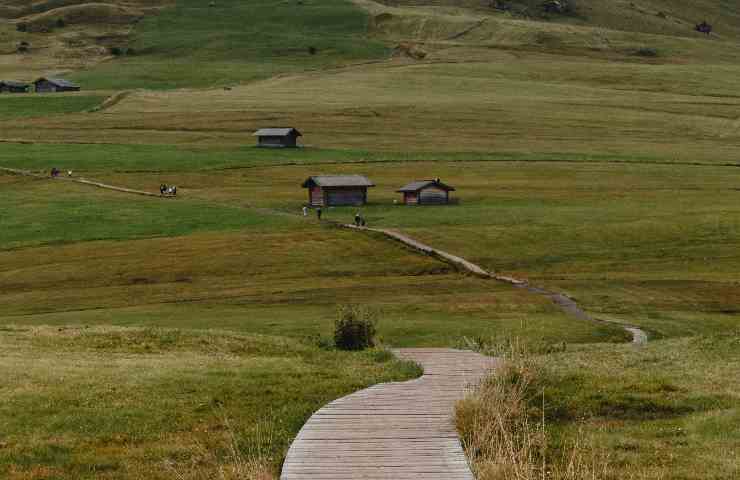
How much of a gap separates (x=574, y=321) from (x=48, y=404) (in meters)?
34.8

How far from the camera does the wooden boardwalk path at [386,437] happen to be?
18062mm

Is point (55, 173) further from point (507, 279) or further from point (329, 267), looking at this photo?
point (507, 279)

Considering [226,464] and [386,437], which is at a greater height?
[386,437]

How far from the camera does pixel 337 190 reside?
10831cm

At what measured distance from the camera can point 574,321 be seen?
178 ft

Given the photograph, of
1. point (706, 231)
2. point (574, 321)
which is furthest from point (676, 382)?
point (706, 231)

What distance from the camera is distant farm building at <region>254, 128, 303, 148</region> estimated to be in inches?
5680

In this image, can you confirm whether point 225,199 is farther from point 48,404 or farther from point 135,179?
point 48,404

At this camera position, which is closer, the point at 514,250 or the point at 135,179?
the point at 514,250

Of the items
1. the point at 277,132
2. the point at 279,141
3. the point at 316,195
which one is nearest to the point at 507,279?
the point at 316,195

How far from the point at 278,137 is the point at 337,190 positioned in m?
38.5

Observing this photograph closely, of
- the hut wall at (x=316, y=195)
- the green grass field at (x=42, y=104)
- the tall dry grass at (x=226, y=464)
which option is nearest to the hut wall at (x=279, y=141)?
the hut wall at (x=316, y=195)

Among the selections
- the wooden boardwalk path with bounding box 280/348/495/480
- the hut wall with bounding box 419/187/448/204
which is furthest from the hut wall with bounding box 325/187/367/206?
the wooden boardwalk path with bounding box 280/348/495/480

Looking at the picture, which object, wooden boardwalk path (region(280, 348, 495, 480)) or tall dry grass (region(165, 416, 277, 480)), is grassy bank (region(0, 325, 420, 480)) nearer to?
tall dry grass (region(165, 416, 277, 480))
